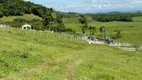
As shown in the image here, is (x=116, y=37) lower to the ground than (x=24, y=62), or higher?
lower

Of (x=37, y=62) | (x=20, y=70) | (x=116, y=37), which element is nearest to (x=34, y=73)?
(x=20, y=70)

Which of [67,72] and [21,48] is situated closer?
[67,72]

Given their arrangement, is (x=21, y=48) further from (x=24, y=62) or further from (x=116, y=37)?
(x=116, y=37)

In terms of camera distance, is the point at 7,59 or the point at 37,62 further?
the point at 37,62

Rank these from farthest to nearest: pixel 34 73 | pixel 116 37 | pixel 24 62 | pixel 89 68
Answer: pixel 116 37, pixel 89 68, pixel 24 62, pixel 34 73

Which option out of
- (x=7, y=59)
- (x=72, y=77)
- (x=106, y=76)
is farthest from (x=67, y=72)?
(x=7, y=59)

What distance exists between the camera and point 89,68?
3856 cm

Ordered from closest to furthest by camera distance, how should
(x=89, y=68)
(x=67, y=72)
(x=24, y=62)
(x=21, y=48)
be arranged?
(x=67, y=72), (x=24, y=62), (x=89, y=68), (x=21, y=48)

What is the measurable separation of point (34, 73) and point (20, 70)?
6.32 ft

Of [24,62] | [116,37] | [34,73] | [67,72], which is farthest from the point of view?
[116,37]

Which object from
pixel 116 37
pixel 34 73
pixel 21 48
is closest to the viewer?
pixel 34 73

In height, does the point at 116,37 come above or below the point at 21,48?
below

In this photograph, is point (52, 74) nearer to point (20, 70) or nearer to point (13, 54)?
point (20, 70)

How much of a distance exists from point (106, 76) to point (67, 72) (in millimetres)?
4790
